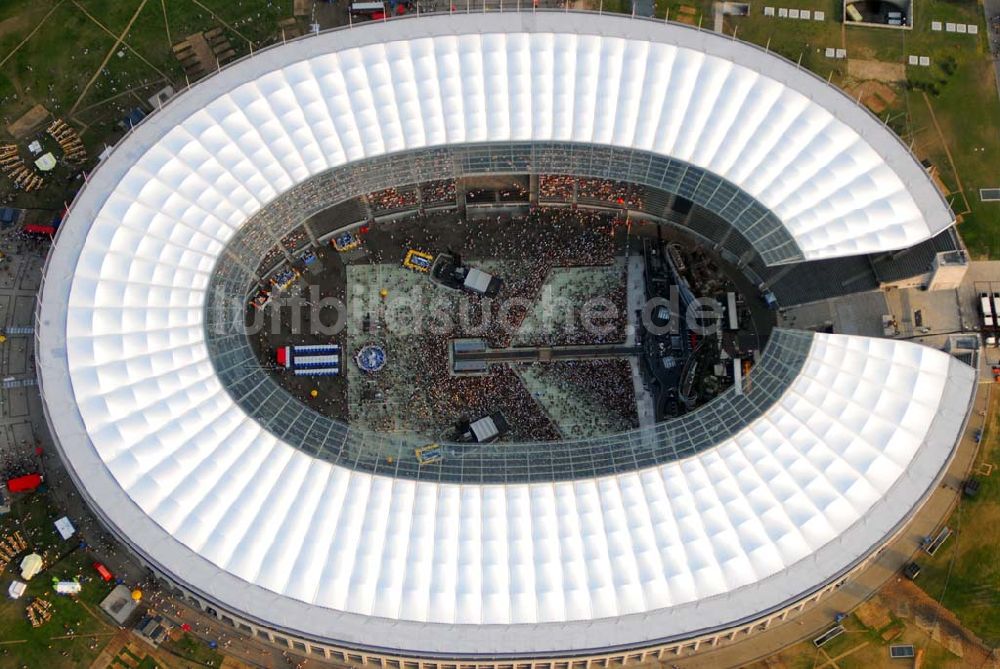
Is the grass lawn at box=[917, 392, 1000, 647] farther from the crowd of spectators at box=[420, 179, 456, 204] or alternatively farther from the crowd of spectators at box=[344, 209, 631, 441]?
the crowd of spectators at box=[420, 179, 456, 204]

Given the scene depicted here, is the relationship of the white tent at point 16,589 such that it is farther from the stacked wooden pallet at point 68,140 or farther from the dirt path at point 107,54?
the dirt path at point 107,54

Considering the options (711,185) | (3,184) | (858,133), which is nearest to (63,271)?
(3,184)

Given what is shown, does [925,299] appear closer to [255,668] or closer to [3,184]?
[255,668]

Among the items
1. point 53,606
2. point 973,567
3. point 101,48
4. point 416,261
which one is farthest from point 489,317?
point 973,567

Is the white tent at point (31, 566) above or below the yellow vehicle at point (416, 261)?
below

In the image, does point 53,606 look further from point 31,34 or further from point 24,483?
point 31,34

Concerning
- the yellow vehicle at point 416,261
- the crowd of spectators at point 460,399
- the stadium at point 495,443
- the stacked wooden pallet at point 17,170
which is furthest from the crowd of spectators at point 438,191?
the stacked wooden pallet at point 17,170
